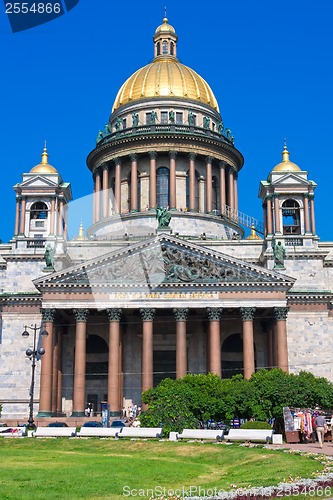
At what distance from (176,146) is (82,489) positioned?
6143 cm

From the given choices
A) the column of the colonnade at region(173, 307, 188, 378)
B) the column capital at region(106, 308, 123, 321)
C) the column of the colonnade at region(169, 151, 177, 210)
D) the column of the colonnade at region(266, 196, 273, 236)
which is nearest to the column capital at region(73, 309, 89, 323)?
the column capital at region(106, 308, 123, 321)

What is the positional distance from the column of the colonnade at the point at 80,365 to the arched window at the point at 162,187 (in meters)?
23.3

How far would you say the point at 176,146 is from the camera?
76.4 metres

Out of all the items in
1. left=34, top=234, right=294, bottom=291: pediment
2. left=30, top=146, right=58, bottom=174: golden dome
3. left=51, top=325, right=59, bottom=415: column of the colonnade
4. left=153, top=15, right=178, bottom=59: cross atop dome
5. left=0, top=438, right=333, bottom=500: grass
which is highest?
left=153, top=15, right=178, bottom=59: cross atop dome

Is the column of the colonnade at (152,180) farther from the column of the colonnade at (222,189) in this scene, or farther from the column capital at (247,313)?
the column capital at (247,313)

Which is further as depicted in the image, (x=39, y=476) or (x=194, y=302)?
(x=194, y=302)

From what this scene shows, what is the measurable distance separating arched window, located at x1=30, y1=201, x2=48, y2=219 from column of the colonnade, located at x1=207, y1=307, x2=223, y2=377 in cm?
2068

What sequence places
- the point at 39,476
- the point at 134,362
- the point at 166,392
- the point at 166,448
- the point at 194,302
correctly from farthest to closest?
the point at 134,362
the point at 194,302
the point at 166,392
the point at 166,448
the point at 39,476

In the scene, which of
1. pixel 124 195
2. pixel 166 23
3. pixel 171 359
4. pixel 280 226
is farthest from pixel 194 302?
pixel 166 23

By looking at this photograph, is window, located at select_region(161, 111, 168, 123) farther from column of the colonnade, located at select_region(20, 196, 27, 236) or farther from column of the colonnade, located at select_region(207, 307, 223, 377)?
column of the colonnade, located at select_region(207, 307, 223, 377)

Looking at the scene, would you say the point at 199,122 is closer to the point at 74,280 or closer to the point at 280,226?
Answer: the point at 280,226

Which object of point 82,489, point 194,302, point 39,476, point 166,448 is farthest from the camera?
point 194,302

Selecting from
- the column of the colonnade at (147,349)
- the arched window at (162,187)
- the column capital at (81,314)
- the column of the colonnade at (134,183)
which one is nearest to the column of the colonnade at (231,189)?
the arched window at (162,187)

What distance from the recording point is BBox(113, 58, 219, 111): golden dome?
3182 inches
